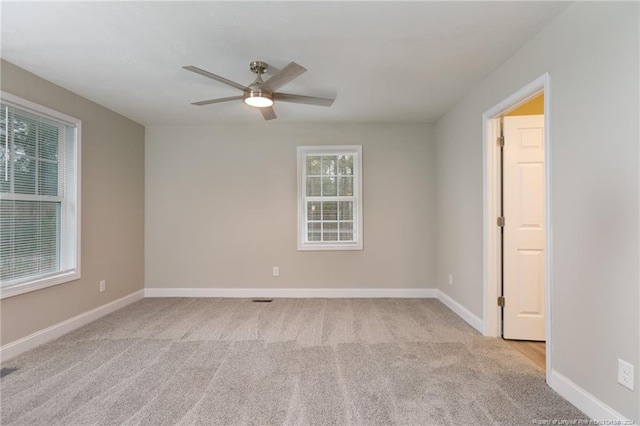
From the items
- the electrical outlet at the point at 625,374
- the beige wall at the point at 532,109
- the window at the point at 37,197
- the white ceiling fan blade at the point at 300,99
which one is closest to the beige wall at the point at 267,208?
the window at the point at 37,197

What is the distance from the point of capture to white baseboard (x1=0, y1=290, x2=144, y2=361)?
2.58m

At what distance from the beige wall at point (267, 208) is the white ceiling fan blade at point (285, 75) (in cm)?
198

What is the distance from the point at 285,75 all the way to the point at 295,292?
3067mm

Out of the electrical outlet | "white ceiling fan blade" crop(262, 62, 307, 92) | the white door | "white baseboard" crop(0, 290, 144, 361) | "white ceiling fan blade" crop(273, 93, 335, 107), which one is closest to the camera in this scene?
the electrical outlet

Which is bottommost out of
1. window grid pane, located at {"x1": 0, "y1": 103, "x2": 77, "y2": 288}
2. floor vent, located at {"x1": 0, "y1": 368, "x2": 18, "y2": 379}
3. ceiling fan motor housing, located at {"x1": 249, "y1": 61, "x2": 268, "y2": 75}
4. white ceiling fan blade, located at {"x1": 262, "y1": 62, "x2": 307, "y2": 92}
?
floor vent, located at {"x1": 0, "y1": 368, "x2": 18, "y2": 379}

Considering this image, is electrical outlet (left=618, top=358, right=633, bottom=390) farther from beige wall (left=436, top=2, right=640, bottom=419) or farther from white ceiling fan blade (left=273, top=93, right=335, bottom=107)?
white ceiling fan blade (left=273, top=93, right=335, bottom=107)

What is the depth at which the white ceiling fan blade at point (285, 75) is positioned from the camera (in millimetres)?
2218

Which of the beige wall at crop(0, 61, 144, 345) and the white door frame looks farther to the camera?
the white door frame

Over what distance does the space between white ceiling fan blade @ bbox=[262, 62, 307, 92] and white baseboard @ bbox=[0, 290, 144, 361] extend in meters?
3.04

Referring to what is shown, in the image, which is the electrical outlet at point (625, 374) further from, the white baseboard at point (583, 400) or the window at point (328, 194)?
the window at point (328, 194)

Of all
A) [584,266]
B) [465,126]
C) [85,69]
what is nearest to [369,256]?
[465,126]

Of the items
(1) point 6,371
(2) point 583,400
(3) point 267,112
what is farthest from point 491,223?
(1) point 6,371

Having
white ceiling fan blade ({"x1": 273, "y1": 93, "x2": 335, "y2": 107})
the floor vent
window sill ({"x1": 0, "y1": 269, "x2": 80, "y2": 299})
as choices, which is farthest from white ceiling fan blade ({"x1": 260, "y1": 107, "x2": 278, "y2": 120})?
the floor vent

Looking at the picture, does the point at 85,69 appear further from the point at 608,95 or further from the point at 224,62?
the point at 608,95
